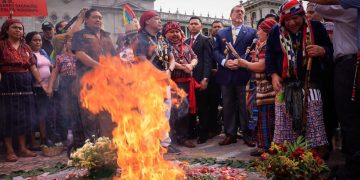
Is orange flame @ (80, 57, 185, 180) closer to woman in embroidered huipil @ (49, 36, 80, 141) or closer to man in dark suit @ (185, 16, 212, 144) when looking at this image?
woman in embroidered huipil @ (49, 36, 80, 141)

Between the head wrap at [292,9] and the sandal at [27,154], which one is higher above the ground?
the head wrap at [292,9]

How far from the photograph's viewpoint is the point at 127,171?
416cm

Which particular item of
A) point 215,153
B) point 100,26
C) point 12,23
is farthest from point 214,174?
point 12,23

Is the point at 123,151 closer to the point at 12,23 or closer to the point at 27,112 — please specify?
the point at 27,112

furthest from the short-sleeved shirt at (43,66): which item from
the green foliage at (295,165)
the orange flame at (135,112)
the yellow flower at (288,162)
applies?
the yellow flower at (288,162)

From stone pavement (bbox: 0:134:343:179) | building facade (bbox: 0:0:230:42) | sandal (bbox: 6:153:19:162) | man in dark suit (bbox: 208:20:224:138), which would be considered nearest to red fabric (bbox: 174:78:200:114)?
stone pavement (bbox: 0:134:343:179)

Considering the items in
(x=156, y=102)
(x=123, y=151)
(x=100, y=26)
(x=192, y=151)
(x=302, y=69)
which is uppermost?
(x=100, y=26)

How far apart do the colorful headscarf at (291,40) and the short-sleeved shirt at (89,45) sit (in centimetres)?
324

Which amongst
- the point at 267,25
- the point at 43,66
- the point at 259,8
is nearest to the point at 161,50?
the point at 267,25

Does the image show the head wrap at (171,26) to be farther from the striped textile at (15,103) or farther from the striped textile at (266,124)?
the striped textile at (15,103)

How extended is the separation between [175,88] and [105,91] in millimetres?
2168

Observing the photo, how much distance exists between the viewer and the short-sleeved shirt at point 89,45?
244 inches

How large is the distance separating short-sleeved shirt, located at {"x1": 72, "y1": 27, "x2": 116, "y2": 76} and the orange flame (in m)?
0.84

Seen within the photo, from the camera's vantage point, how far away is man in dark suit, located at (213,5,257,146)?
23.8 feet
